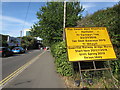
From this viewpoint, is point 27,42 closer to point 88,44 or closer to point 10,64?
point 10,64

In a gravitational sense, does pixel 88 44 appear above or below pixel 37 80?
above

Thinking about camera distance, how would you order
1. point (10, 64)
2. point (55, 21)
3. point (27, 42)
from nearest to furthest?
point (10, 64) < point (55, 21) < point (27, 42)

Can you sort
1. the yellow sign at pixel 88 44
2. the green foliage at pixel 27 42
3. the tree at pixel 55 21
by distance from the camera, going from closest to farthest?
the yellow sign at pixel 88 44 < the tree at pixel 55 21 < the green foliage at pixel 27 42

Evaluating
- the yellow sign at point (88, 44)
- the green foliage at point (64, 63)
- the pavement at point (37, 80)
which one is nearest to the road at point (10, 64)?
the pavement at point (37, 80)

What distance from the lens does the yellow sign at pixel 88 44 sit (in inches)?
151

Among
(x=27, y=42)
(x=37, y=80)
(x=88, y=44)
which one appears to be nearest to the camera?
(x=88, y=44)

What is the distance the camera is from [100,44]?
408cm

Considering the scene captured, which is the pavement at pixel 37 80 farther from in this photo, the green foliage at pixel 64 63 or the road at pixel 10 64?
the road at pixel 10 64

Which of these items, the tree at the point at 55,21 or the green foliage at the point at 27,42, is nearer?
the tree at the point at 55,21

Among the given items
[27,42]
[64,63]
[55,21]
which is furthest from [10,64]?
[27,42]

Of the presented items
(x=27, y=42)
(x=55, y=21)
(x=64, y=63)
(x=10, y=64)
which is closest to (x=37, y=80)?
(x=64, y=63)

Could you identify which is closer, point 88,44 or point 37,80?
point 88,44

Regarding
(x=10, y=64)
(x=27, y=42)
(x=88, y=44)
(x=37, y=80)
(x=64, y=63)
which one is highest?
(x=27, y=42)

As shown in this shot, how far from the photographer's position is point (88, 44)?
404cm
